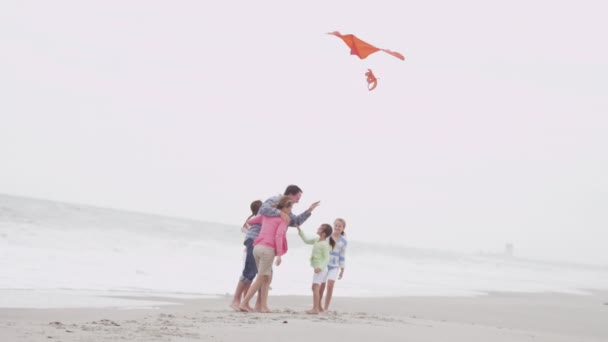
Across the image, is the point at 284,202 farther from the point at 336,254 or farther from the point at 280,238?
the point at 336,254

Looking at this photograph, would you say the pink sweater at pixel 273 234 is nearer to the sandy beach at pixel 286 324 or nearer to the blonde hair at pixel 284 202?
the blonde hair at pixel 284 202

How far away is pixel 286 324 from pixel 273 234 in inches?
64.0

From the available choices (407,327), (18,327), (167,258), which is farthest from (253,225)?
(167,258)

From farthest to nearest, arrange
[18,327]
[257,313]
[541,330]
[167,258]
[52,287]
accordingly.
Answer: [167,258], [52,287], [541,330], [257,313], [18,327]

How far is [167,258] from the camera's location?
20469mm

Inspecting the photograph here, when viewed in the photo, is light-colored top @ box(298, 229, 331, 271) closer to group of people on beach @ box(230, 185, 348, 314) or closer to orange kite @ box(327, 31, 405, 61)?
group of people on beach @ box(230, 185, 348, 314)

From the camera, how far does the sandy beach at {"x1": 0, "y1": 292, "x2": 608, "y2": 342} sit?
5941mm

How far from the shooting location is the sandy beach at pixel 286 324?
5.94 m

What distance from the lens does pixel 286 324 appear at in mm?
7051

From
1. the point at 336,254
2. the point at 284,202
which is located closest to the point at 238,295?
the point at 336,254

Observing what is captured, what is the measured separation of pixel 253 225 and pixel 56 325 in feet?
10.2

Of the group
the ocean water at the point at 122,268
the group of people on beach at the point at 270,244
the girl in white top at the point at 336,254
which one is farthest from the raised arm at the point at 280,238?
the ocean water at the point at 122,268

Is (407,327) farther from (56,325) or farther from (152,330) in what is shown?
(56,325)

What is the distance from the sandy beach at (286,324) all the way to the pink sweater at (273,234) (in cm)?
73
